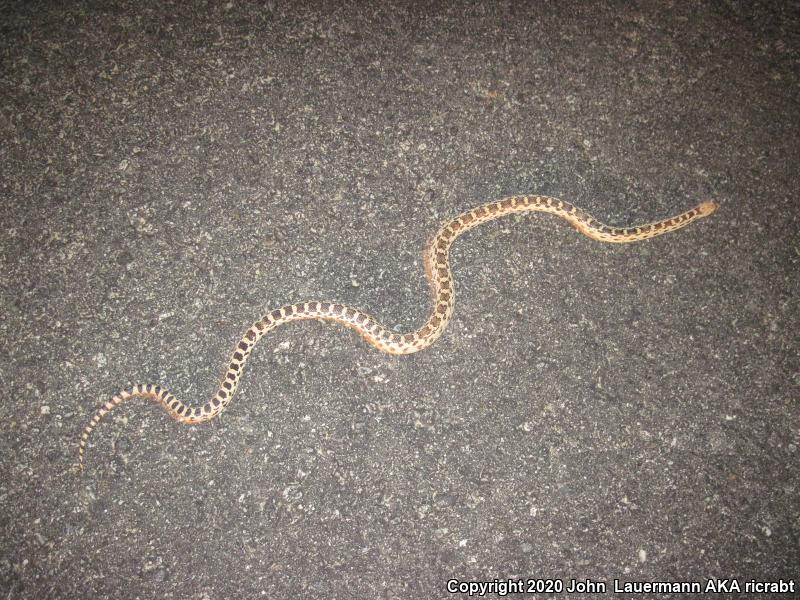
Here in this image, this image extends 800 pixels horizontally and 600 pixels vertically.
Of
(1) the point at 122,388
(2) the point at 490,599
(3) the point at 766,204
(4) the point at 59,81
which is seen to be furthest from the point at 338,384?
(3) the point at 766,204

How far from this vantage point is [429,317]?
12.0 ft

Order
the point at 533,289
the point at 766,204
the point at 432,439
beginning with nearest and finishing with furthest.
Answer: the point at 432,439, the point at 533,289, the point at 766,204

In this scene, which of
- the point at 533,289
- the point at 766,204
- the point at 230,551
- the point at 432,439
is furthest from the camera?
the point at 766,204

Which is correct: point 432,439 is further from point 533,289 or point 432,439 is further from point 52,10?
point 52,10

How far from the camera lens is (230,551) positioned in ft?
10.8

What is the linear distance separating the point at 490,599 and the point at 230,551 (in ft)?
6.08

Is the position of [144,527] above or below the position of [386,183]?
below

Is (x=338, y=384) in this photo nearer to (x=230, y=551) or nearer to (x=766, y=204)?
(x=230, y=551)

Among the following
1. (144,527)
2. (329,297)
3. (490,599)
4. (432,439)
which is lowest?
(490,599)

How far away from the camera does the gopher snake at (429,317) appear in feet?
11.2

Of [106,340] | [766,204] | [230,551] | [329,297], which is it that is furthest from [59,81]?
[766,204]

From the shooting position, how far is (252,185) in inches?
152

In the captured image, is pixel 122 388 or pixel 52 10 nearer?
pixel 122 388

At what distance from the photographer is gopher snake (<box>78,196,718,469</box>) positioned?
3.40 meters
